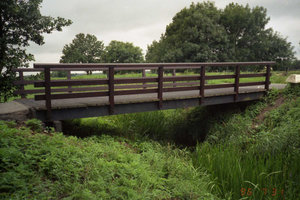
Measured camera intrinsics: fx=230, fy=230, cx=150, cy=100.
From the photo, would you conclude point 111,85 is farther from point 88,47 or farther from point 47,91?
point 88,47

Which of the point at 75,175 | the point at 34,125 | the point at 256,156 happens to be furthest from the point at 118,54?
the point at 75,175

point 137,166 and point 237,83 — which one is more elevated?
point 237,83

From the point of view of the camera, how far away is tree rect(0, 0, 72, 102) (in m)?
6.66

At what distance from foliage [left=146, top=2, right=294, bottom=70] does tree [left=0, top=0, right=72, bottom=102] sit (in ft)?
85.0

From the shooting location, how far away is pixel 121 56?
5866 cm

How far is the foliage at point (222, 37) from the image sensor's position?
32.1m

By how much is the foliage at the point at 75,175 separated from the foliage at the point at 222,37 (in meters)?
28.0

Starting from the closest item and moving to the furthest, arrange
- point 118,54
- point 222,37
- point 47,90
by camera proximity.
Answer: point 47,90, point 222,37, point 118,54

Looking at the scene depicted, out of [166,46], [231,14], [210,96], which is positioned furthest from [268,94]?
[231,14]

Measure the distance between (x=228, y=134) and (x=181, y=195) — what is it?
5.12 metres

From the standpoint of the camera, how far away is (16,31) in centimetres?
711

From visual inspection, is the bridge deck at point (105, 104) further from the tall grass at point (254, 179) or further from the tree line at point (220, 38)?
the tree line at point (220, 38)

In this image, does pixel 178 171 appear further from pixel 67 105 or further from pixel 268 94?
pixel 268 94

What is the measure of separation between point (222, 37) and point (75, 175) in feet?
107
